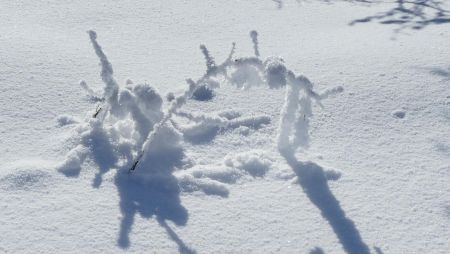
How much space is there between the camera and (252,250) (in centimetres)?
221

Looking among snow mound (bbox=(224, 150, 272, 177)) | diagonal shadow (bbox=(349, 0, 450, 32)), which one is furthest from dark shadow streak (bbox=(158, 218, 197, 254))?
diagonal shadow (bbox=(349, 0, 450, 32))

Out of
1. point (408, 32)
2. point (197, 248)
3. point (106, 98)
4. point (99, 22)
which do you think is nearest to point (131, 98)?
point (106, 98)

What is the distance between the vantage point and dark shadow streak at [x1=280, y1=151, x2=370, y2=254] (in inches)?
89.5

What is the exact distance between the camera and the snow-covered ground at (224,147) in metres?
2.28

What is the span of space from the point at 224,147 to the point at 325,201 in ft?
1.93

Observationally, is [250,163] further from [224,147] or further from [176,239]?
[176,239]

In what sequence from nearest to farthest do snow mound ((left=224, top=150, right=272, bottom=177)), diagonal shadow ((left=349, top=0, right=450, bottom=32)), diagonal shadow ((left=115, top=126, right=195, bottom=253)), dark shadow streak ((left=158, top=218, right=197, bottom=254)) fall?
1. dark shadow streak ((left=158, top=218, right=197, bottom=254))
2. diagonal shadow ((left=115, top=126, right=195, bottom=253))
3. snow mound ((left=224, top=150, right=272, bottom=177))
4. diagonal shadow ((left=349, top=0, right=450, bottom=32))

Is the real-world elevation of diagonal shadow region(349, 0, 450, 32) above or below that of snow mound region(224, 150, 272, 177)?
above

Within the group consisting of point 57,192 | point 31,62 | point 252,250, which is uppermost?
point 31,62

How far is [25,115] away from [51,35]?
47.2 inches

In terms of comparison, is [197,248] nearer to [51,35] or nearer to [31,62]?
[31,62]

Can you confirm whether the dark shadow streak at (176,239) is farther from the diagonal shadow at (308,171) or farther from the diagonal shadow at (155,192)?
the diagonal shadow at (308,171)

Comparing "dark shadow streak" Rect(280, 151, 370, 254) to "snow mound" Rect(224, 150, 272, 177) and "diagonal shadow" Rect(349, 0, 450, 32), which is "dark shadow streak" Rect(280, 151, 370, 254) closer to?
"snow mound" Rect(224, 150, 272, 177)

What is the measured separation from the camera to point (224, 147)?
284cm
